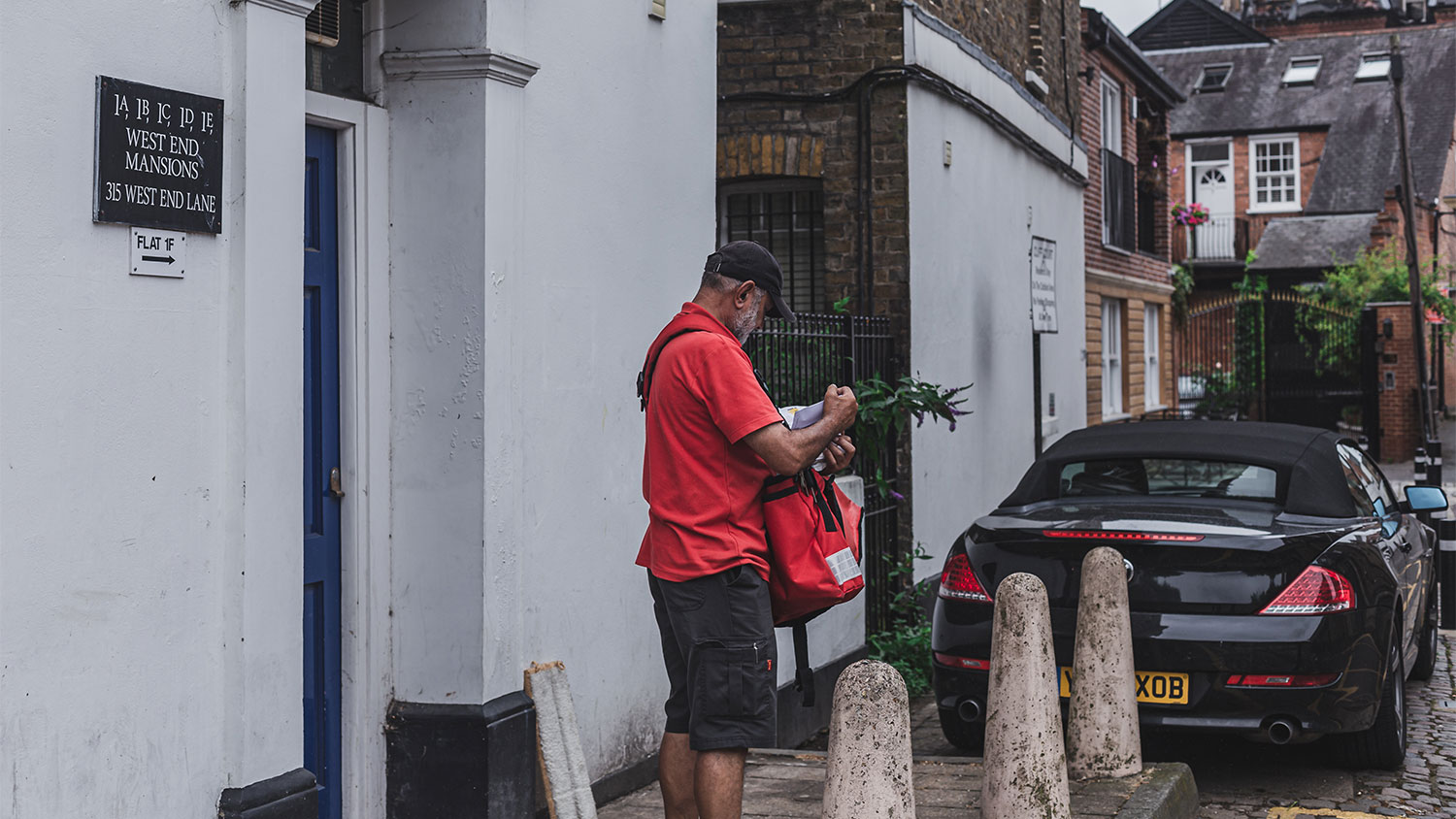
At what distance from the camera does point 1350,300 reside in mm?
29891

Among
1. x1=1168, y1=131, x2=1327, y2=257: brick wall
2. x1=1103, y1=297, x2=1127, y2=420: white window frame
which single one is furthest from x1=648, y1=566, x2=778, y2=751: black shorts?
x1=1168, y1=131, x2=1327, y2=257: brick wall

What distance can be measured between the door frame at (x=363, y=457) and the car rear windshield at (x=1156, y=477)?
3540 mm

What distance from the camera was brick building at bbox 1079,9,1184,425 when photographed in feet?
56.3

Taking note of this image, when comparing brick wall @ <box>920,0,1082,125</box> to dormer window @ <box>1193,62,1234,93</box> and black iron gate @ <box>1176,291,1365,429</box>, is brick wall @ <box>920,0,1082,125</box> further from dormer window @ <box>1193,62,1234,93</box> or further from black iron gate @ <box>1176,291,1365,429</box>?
dormer window @ <box>1193,62,1234,93</box>

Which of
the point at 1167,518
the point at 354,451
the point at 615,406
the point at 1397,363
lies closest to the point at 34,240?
the point at 354,451

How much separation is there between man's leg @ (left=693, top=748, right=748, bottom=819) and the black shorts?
0.04 metres

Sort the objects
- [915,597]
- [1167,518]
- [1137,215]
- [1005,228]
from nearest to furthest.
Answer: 1. [1167,518]
2. [915,597]
3. [1005,228]
4. [1137,215]

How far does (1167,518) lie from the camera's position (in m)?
6.36

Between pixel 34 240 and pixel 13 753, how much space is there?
1162mm

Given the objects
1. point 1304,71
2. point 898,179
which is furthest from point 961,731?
point 1304,71

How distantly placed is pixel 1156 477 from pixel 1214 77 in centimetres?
3874

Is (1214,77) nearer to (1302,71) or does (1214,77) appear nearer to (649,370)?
(1302,71)

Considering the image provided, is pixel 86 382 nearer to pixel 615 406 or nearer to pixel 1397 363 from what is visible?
pixel 615 406

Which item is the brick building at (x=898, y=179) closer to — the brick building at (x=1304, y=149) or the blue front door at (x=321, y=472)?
the blue front door at (x=321, y=472)
